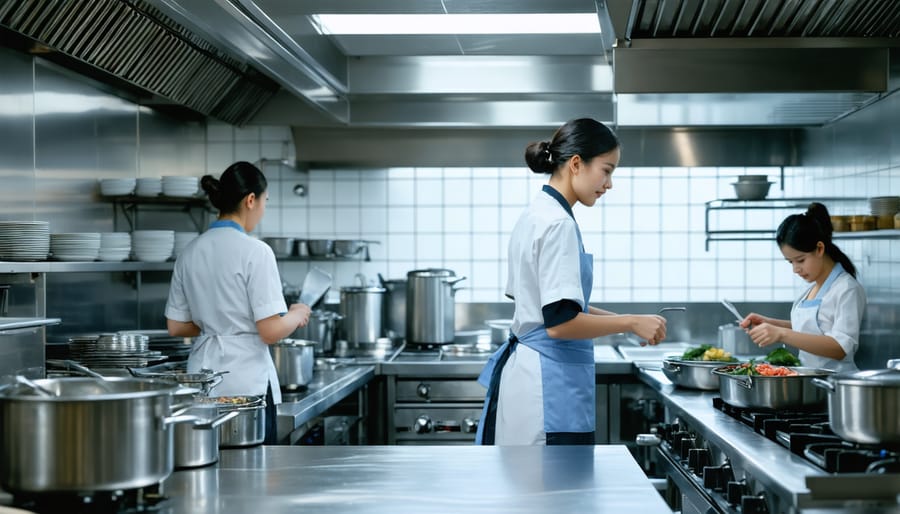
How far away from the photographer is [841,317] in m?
3.28

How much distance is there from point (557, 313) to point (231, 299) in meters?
1.05

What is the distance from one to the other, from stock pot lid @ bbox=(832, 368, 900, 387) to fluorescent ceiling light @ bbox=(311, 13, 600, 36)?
2009 millimetres

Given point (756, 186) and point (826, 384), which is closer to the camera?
point (826, 384)

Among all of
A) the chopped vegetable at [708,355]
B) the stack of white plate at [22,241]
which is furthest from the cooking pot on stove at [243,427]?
the chopped vegetable at [708,355]

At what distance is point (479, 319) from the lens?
4750mm

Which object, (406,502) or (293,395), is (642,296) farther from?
(406,502)

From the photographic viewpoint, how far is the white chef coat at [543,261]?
248 cm

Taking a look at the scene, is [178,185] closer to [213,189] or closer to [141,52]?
[141,52]

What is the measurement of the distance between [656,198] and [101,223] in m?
2.68

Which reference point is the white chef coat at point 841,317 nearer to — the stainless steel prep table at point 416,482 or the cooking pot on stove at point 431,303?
the stainless steel prep table at point 416,482

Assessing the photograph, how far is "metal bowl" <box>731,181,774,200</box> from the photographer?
13.7 feet

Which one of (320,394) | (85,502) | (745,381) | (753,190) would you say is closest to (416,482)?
(85,502)

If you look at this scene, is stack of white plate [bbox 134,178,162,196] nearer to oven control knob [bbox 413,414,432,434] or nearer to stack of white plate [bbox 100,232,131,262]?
stack of white plate [bbox 100,232,131,262]

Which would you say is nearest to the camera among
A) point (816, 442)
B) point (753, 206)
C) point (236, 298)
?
point (816, 442)
